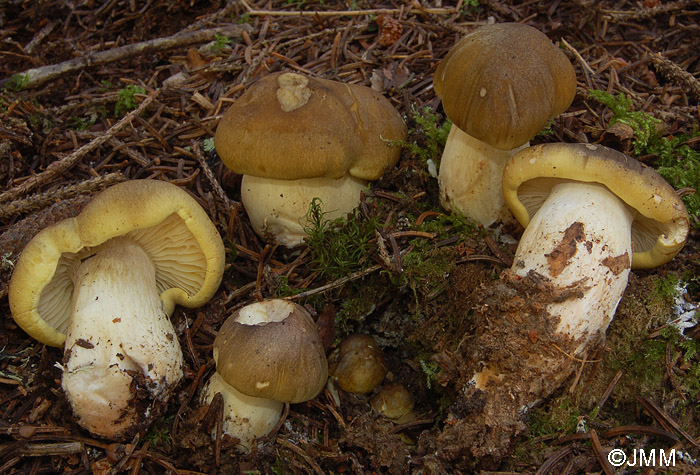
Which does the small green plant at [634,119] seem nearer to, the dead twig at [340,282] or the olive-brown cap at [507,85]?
the olive-brown cap at [507,85]

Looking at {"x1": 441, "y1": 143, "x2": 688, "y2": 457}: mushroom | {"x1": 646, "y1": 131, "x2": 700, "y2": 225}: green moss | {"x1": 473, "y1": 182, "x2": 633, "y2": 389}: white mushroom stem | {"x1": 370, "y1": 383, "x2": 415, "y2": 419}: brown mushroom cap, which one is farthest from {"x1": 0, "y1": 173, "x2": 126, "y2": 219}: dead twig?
{"x1": 646, "y1": 131, "x2": 700, "y2": 225}: green moss

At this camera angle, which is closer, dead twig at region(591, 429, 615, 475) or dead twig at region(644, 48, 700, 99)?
dead twig at region(591, 429, 615, 475)

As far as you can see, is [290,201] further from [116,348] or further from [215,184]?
[116,348]

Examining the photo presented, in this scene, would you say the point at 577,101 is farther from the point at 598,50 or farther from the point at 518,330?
the point at 518,330

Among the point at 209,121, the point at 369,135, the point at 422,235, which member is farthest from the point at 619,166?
the point at 209,121

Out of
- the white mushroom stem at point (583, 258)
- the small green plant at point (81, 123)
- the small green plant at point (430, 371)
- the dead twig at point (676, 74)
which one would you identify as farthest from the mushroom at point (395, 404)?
the small green plant at point (81, 123)

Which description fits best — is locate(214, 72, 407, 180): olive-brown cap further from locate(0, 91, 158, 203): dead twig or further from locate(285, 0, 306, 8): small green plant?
locate(285, 0, 306, 8): small green plant
